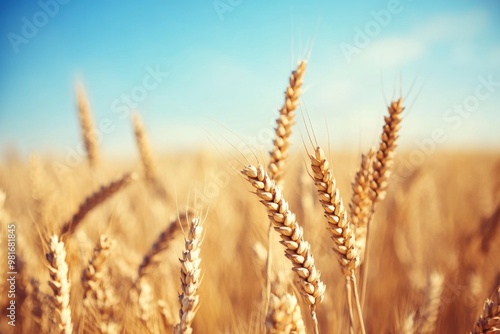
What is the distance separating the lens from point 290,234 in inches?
27.8

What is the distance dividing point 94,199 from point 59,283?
0.41m

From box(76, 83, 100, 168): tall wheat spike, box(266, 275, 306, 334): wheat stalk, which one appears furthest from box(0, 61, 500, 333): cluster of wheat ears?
box(76, 83, 100, 168): tall wheat spike

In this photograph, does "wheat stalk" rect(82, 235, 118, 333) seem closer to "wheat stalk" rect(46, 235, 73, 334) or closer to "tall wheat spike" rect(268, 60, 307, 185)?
"wheat stalk" rect(46, 235, 73, 334)

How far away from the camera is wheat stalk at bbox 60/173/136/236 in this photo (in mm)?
1183

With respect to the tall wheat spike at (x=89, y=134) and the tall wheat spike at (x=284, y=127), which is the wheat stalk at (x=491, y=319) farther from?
the tall wheat spike at (x=89, y=134)

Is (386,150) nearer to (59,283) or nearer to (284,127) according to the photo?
(284,127)

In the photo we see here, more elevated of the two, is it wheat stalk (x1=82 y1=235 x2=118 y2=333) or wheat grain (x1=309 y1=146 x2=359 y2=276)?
wheat grain (x1=309 y1=146 x2=359 y2=276)

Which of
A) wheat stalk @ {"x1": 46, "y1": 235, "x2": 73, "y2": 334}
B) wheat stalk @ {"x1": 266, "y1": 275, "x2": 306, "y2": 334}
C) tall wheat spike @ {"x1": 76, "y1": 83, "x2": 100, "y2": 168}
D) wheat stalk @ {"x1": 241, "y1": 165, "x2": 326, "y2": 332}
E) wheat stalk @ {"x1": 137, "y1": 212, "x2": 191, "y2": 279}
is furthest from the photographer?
tall wheat spike @ {"x1": 76, "y1": 83, "x2": 100, "y2": 168}

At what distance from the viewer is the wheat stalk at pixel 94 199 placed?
118 cm

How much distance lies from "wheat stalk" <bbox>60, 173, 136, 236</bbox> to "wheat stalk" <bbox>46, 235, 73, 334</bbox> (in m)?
0.29

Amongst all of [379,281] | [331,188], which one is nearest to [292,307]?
[331,188]

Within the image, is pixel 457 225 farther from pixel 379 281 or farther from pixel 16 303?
pixel 16 303

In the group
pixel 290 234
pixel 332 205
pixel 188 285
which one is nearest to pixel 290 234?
pixel 290 234

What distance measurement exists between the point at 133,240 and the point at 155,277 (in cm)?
98
